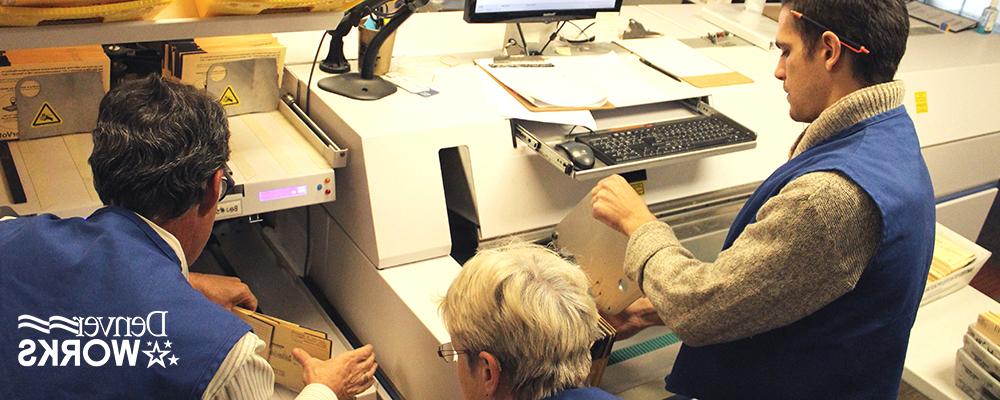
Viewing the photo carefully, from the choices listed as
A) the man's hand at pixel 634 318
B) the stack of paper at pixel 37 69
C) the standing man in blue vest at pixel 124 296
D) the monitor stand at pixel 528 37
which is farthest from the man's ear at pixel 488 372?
the monitor stand at pixel 528 37

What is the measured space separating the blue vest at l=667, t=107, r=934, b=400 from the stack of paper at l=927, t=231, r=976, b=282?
2.26ft

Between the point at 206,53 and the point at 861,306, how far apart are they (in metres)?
1.42

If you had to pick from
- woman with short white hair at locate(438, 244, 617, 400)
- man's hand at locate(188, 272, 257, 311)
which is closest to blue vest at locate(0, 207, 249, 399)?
woman with short white hair at locate(438, 244, 617, 400)

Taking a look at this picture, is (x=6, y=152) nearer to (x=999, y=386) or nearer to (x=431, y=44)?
(x=431, y=44)

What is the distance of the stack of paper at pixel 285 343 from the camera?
5.74 ft

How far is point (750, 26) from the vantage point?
9.79 feet

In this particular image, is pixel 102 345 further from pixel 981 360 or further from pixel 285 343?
pixel 981 360

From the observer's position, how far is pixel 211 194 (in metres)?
1.42

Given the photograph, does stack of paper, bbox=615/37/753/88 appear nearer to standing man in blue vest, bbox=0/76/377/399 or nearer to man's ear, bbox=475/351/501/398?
man's ear, bbox=475/351/501/398

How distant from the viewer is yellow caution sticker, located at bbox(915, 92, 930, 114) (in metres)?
2.79

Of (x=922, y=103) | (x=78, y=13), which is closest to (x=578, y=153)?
(x=78, y=13)

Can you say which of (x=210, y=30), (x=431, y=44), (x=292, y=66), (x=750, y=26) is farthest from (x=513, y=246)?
(x=750, y=26)

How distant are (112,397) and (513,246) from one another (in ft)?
2.09

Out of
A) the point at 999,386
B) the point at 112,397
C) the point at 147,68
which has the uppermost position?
the point at 147,68
